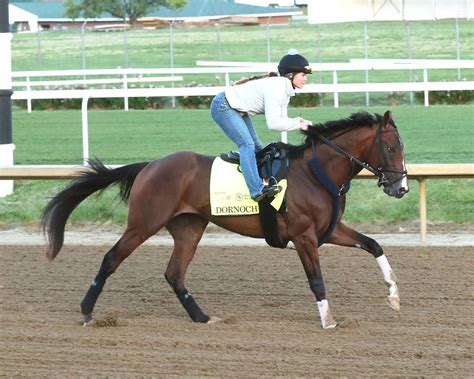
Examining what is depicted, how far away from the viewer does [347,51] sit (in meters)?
43.0

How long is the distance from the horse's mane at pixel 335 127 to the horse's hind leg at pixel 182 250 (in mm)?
926

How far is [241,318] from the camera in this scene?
816cm

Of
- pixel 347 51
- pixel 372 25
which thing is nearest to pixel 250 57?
pixel 347 51

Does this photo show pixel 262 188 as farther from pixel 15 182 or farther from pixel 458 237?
pixel 15 182

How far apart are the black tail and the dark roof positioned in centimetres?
6288

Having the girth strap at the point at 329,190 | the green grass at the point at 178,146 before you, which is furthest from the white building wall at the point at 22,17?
the girth strap at the point at 329,190

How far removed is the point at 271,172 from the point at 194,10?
65.8 metres

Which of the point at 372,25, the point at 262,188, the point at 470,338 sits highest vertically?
the point at 372,25

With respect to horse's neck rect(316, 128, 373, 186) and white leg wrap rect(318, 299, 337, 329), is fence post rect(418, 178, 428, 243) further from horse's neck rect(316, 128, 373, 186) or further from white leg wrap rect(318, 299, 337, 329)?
white leg wrap rect(318, 299, 337, 329)

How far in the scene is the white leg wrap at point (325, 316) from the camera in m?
7.73

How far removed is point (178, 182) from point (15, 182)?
7043 mm

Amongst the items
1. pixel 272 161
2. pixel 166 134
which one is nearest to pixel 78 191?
pixel 272 161

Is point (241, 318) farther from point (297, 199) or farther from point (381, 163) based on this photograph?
point (381, 163)

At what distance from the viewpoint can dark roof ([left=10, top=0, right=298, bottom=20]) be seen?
71.8m
